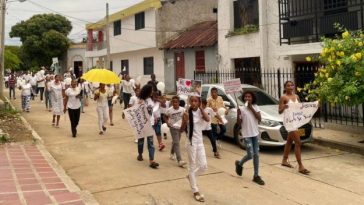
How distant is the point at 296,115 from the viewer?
8266 millimetres

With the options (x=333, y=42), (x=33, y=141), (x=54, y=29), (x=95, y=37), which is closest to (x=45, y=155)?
(x=33, y=141)

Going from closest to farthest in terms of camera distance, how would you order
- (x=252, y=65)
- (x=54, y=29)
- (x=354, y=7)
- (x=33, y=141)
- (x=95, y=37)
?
(x=33, y=141)
(x=354, y=7)
(x=252, y=65)
(x=95, y=37)
(x=54, y=29)

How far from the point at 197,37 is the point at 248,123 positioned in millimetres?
17436

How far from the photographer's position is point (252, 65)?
18125mm

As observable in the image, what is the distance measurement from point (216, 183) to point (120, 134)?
5545 millimetres

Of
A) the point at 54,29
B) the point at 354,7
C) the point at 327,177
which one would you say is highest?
the point at 54,29

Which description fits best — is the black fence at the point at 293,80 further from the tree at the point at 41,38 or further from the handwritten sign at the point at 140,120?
the tree at the point at 41,38

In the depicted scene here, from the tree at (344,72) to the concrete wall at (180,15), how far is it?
17.4m

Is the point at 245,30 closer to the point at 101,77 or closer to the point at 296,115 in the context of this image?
the point at 101,77

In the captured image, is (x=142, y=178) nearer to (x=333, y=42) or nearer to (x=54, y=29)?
(x=333, y=42)

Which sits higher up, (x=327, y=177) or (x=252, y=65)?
(x=252, y=65)

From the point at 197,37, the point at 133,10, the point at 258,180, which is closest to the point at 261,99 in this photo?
the point at 258,180

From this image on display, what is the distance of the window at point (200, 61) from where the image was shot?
23609 millimetres

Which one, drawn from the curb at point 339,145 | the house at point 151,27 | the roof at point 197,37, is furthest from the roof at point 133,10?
the curb at point 339,145
